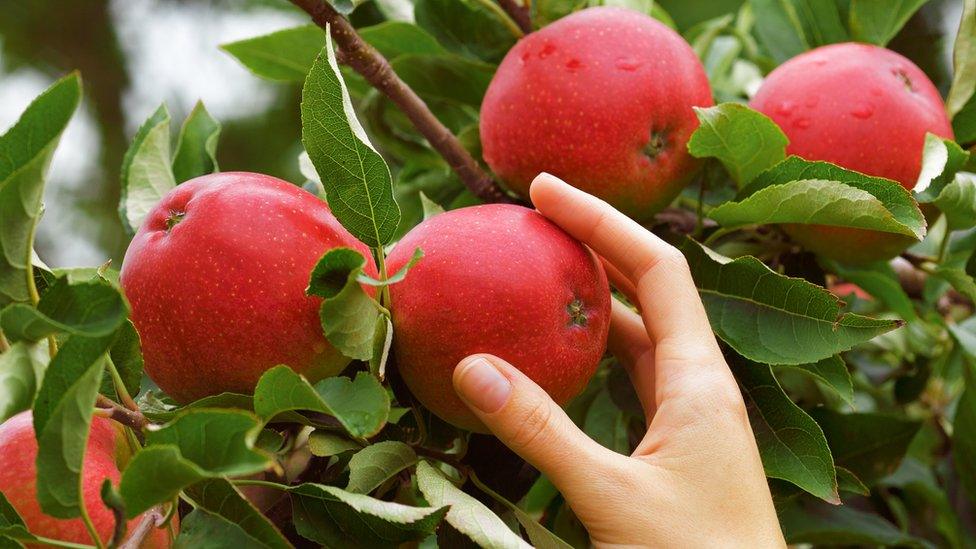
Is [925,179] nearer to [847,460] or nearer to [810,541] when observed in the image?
[847,460]

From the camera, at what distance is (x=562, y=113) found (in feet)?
2.32

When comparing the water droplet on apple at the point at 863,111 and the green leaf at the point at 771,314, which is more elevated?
the water droplet on apple at the point at 863,111

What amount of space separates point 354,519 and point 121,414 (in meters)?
0.16

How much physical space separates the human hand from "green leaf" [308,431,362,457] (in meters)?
0.09

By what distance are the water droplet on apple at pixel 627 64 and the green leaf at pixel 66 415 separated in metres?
0.45

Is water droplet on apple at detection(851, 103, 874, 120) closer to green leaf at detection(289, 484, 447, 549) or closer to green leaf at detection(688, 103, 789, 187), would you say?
green leaf at detection(688, 103, 789, 187)

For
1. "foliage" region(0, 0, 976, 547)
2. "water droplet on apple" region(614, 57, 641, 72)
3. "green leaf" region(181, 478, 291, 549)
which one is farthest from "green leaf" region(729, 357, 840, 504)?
"green leaf" region(181, 478, 291, 549)

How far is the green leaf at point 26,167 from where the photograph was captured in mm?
448

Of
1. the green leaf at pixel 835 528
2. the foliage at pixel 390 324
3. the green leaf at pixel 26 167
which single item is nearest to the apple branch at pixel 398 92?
the foliage at pixel 390 324

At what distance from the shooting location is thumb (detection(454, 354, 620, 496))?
54 cm

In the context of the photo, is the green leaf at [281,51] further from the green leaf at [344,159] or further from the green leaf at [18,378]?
the green leaf at [18,378]

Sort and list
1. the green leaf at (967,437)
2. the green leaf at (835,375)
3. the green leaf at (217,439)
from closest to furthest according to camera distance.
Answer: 1. the green leaf at (217,439)
2. the green leaf at (835,375)
3. the green leaf at (967,437)

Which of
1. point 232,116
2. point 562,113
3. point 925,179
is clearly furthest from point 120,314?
point 232,116

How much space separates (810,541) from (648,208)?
1.51 ft
